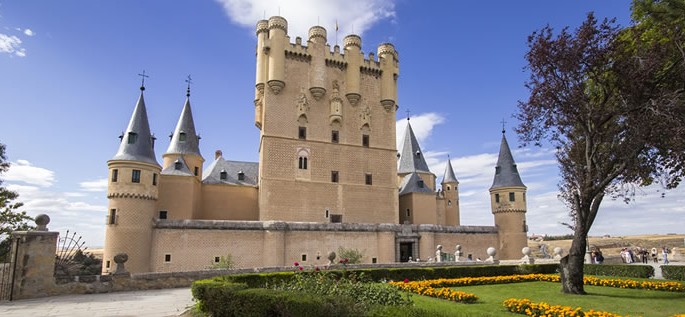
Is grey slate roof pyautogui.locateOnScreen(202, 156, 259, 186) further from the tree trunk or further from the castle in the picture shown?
the tree trunk

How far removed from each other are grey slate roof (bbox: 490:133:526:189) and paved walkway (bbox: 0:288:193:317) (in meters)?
29.6

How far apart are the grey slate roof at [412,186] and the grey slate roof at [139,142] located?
2087 centimetres

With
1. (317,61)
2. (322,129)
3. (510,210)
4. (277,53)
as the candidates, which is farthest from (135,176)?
(510,210)

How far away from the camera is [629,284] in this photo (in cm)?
1518

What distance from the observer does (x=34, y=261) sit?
14.6 metres

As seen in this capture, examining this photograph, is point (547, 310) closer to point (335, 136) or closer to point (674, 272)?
point (674, 272)

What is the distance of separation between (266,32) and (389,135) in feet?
45.2

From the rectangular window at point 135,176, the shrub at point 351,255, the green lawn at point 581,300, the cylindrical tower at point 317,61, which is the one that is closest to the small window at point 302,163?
the cylindrical tower at point 317,61

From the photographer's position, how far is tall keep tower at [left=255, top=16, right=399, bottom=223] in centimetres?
3325

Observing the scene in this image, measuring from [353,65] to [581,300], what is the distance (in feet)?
92.5

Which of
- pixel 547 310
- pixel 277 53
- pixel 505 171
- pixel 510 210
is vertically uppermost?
pixel 277 53

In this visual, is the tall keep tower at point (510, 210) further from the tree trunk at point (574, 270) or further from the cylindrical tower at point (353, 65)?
the tree trunk at point (574, 270)

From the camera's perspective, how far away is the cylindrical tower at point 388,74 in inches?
1473

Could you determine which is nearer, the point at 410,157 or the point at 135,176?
the point at 135,176
